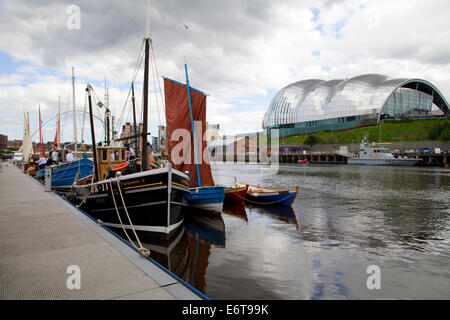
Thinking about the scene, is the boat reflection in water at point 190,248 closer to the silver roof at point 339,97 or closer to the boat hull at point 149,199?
the boat hull at point 149,199

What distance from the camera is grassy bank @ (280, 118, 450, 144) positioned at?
2906 inches

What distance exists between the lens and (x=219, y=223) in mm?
15461

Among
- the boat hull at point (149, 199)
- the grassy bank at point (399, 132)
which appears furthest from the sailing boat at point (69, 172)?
the grassy bank at point (399, 132)

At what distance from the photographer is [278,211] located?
18.6 meters

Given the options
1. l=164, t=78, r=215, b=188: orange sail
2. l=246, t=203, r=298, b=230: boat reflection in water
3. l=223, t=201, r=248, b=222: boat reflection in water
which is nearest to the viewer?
l=164, t=78, r=215, b=188: orange sail

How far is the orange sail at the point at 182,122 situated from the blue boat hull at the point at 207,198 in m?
0.69

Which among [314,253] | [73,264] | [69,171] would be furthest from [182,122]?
[69,171]

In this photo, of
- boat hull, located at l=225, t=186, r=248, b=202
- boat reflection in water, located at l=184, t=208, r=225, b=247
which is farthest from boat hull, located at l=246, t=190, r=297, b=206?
boat reflection in water, located at l=184, t=208, r=225, b=247

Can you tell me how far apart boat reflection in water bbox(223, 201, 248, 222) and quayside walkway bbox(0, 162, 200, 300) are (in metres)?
10.6

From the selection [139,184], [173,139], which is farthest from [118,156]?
[139,184]

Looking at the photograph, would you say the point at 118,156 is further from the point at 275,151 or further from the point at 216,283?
the point at 275,151

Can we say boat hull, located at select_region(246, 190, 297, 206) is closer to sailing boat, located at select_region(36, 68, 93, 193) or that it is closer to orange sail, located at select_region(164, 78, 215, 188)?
orange sail, located at select_region(164, 78, 215, 188)

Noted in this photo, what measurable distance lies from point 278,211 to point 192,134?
26.2 feet

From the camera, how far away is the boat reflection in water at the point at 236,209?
17.8 m
